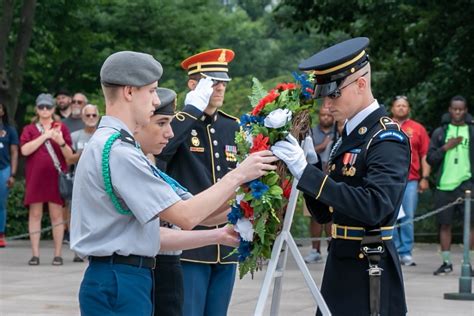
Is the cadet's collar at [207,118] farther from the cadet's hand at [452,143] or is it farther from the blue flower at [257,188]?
the cadet's hand at [452,143]

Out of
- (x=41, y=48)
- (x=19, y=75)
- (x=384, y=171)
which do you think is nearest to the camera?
(x=384, y=171)

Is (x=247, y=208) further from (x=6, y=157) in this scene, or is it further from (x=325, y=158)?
(x=6, y=157)

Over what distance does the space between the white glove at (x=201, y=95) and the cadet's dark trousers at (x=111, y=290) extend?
2375mm

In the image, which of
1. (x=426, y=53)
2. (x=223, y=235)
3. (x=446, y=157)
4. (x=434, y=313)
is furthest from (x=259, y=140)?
(x=426, y=53)

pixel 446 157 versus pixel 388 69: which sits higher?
pixel 388 69

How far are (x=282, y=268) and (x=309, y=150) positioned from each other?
576 millimetres

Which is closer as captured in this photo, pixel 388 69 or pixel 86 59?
pixel 388 69

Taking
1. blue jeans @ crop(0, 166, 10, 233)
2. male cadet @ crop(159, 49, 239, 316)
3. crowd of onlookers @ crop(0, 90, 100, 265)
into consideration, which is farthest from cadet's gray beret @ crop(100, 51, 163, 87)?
blue jeans @ crop(0, 166, 10, 233)

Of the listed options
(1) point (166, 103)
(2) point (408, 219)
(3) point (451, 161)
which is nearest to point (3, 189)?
(2) point (408, 219)

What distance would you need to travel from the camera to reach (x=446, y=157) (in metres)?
14.0

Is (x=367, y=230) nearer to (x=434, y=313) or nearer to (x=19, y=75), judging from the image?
(x=434, y=313)

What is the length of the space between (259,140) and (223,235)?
0.49m

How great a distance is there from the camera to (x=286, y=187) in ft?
17.3

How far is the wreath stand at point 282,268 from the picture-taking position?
5148 mm
